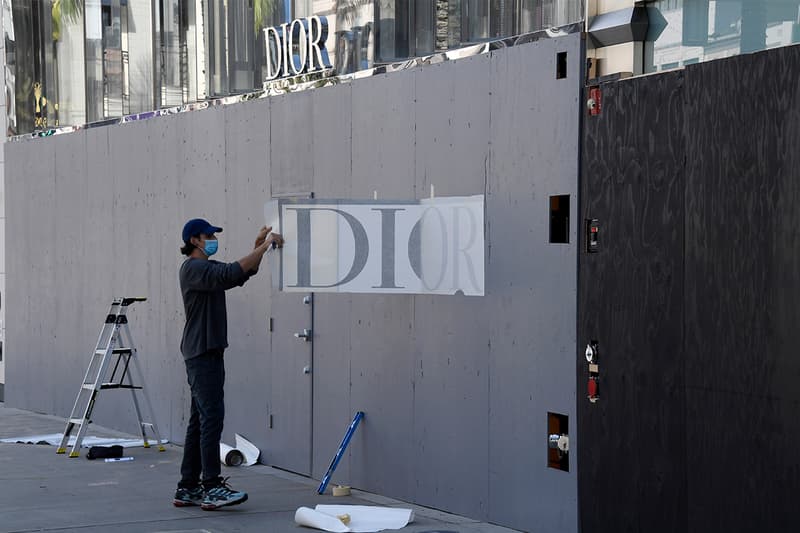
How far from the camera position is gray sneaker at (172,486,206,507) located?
31.8ft

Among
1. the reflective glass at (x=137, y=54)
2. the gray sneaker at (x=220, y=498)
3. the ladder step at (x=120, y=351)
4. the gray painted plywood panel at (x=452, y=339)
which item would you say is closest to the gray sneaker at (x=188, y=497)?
the gray sneaker at (x=220, y=498)

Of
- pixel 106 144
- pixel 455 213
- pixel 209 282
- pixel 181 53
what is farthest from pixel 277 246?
pixel 106 144

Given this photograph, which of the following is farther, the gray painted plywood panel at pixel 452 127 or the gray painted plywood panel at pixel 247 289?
the gray painted plywood panel at pixel 247 289

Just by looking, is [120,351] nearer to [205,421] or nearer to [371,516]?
[205,421]

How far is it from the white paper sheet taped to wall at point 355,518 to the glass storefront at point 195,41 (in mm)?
3304

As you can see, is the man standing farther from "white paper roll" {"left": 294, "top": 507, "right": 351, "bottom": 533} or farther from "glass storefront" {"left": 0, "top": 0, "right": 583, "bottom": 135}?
"glass storefront" {"left": 0, "top": 0, "right": 583, "bottom": 135}

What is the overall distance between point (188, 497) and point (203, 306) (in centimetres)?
140

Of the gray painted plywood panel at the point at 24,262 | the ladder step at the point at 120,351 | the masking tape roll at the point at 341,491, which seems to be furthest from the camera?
the gray painted plywood panel at the point at 24,262

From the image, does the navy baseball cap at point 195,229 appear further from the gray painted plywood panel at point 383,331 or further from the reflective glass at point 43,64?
the reflective glass at point 43,64

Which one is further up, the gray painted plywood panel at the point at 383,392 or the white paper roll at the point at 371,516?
the gray painted plywood panel at the point at 383,392

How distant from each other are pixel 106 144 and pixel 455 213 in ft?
21.5

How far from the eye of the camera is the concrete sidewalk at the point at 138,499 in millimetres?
8961

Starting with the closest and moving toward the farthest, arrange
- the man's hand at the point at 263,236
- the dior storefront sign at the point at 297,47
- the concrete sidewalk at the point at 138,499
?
the concrete sidewalk at the point at 138,499, the man's hand at the point at 263,236, the dior storefront sign at the point at 297,47

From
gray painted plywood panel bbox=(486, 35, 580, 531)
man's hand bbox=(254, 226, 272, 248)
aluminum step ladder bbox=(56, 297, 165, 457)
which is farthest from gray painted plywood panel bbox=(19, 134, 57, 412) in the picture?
gray painted plywood panel bbox=(486, 35, 580, 531)
